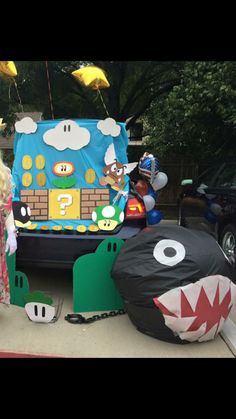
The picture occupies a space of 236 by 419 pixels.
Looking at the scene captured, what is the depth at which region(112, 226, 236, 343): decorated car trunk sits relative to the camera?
3197 mm

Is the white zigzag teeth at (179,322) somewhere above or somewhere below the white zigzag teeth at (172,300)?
below

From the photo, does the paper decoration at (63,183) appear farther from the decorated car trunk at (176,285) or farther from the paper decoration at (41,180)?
the decorated car trunk at (176,285)

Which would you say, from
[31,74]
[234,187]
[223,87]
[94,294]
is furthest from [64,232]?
[31,74]

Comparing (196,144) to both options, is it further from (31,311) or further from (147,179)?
(31,311)

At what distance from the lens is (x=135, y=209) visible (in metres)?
4.41

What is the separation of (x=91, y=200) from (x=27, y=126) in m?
1.13

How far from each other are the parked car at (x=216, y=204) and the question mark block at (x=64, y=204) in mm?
1990

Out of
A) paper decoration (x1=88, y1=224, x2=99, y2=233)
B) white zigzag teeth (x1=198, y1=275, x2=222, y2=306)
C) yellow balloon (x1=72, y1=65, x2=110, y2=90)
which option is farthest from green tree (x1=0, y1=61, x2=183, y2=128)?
white zigzag teeth (x1=198, y1=275, x2=222, y2=306)

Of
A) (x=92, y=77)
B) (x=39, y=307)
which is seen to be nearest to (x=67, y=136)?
(x=92, y=77)

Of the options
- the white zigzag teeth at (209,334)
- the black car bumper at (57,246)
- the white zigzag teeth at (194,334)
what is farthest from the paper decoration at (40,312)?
the white zigzag teeth at (209,334)

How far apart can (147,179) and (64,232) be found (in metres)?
1.51

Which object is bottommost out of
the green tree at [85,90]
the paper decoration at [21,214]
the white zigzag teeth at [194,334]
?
the white zigzag teeth at [194,334]

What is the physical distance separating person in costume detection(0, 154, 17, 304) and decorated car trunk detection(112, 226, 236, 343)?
931mm

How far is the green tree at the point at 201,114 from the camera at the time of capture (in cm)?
706
